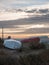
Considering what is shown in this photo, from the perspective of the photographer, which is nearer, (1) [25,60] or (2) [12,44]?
(1) [25,60]

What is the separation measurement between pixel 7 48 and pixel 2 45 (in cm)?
98

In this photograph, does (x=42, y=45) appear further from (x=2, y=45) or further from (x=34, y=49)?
(x=2, y=45)

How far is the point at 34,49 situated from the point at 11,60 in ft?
27.4

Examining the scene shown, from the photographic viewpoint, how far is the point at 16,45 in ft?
101

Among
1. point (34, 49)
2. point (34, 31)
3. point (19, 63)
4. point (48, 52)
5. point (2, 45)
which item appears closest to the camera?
point (19, 63)

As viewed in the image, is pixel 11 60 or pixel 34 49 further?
pixel 34 49

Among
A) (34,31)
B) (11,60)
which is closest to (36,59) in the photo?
(11,60)

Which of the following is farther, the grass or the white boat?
the white boat

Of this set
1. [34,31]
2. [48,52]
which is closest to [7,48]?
[48,52]

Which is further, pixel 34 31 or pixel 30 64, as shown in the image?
pixel 34 31

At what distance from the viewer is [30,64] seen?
2155 cm

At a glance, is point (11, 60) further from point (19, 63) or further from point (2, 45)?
point (2, 45)

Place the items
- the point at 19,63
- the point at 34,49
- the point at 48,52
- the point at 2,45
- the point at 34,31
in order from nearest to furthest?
the point at 19,63, the point at 48,52, the point at 34,49, the point at 2,45, the point at 34,31

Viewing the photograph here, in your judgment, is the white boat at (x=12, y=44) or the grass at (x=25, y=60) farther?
the white boat at (x=12, y=44)
